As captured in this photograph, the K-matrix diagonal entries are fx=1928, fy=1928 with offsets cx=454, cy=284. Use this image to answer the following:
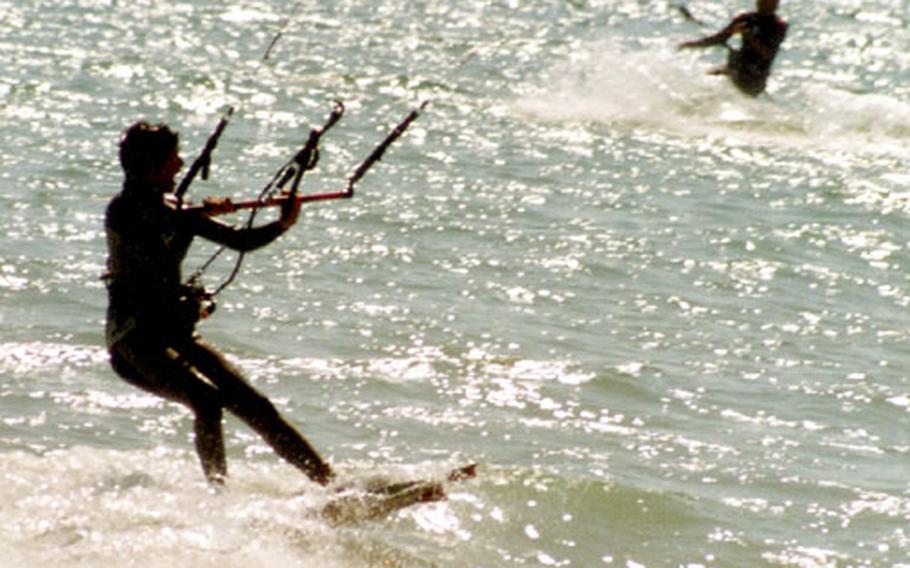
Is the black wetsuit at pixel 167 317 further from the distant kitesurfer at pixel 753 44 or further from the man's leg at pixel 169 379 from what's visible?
the distant kitesurfer at pixel 753 44

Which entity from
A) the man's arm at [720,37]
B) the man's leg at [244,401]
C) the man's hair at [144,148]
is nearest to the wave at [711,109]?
the man's arm at [720,37]

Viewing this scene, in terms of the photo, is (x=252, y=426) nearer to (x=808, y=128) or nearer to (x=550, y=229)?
(x=550, y=229)

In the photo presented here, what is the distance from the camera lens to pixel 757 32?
22.5m

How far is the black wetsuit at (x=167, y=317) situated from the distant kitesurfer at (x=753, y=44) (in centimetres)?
1368

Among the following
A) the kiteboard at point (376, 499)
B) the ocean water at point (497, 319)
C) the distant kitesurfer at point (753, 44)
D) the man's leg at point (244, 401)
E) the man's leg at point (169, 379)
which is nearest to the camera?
the man's leg at point (169, 379)

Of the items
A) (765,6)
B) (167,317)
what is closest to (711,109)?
(765,6)

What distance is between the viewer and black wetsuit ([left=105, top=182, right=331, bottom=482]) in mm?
8203

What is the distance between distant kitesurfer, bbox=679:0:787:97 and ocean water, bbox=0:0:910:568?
0.33m

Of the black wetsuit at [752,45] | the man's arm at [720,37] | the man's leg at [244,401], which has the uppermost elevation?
the black wetsuit at [752,45]

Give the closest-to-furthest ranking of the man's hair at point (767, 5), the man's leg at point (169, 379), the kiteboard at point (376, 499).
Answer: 1. the man's leg at point (169, 379)
2. the kiteboard at point (376, 499)
3. the man's hair at point (767, 5)

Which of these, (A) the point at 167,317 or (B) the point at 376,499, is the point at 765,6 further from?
(A) the point at 167,317

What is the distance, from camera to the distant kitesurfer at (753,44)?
71.4ft

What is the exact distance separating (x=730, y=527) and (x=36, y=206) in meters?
8.22

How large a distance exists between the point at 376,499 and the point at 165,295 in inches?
52.1
